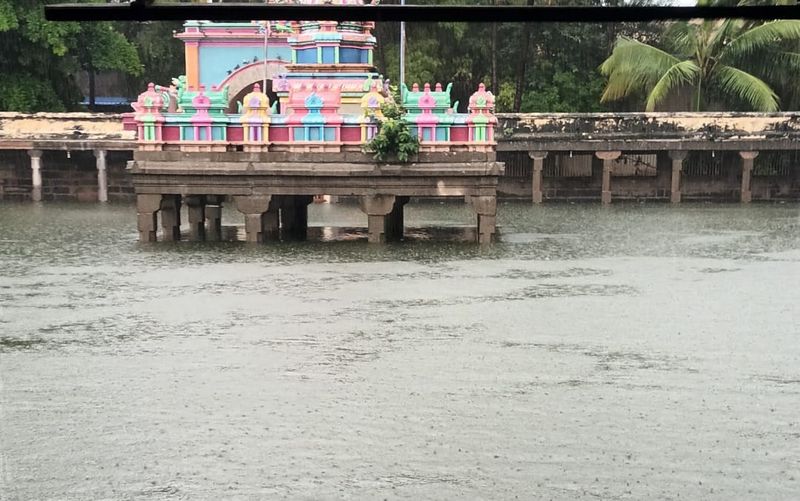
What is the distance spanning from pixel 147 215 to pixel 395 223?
401 centimetres

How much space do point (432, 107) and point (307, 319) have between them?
6619 millimetres

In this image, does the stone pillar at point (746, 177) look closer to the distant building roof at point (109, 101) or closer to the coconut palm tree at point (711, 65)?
the coconut palm tree at point (711, 65)

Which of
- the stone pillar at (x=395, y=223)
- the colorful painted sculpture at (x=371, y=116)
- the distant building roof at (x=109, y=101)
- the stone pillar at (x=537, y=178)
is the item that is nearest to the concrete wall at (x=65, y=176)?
the distant building roof at (x=109, y=101)

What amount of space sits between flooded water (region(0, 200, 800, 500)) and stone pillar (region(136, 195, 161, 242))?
0.93 metres

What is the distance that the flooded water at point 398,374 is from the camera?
19.5 ft

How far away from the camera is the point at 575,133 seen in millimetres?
25453

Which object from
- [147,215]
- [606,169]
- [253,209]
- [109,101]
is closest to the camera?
[253,209]

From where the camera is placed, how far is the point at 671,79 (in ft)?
87.6

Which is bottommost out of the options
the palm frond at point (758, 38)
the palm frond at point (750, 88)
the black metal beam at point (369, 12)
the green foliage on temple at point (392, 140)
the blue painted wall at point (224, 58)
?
the green foliage on temple at point (392, 140)

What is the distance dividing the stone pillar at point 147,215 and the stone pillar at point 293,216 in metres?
2.32

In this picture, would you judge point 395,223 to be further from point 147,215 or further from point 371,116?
point 147,215

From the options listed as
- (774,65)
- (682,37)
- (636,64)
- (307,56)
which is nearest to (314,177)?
(307,56)

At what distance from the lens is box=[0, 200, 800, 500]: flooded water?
595 centimetres

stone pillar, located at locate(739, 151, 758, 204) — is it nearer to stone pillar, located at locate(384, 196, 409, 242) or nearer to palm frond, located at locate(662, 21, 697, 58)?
palm frond, located at locate(662, 21, 697, 58)
